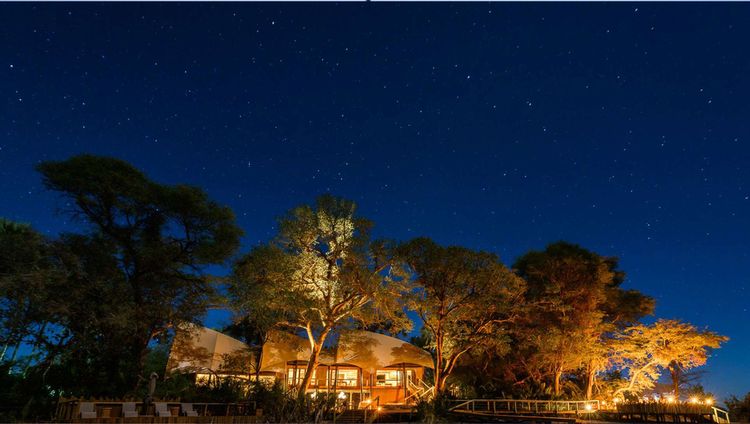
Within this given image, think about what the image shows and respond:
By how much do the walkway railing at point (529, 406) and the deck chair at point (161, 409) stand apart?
1208cm

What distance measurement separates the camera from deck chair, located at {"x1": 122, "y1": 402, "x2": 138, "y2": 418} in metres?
14.3

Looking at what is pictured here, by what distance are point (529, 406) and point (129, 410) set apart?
55.1 feet

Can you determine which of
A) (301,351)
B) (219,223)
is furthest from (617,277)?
(219,223)

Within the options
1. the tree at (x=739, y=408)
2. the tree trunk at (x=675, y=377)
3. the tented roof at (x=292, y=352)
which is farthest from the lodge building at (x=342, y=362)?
the tree trunk at (x=675, y=377)

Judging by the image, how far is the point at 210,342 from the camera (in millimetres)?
26734

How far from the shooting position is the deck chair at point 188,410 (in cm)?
1571

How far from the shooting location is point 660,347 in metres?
27.8

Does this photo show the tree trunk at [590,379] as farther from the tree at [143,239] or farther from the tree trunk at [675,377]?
the tree at [143,239]

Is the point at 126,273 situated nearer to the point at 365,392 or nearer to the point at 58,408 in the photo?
the point at 58,408

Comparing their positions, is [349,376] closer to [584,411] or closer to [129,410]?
[584,411]

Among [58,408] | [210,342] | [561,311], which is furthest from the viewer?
[561,311]

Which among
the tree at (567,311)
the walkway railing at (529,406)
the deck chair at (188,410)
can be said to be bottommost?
the deck chair at (188,410)

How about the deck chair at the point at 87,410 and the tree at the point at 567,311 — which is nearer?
the deck chair at the point at 87,410

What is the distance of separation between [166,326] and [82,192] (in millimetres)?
5788
